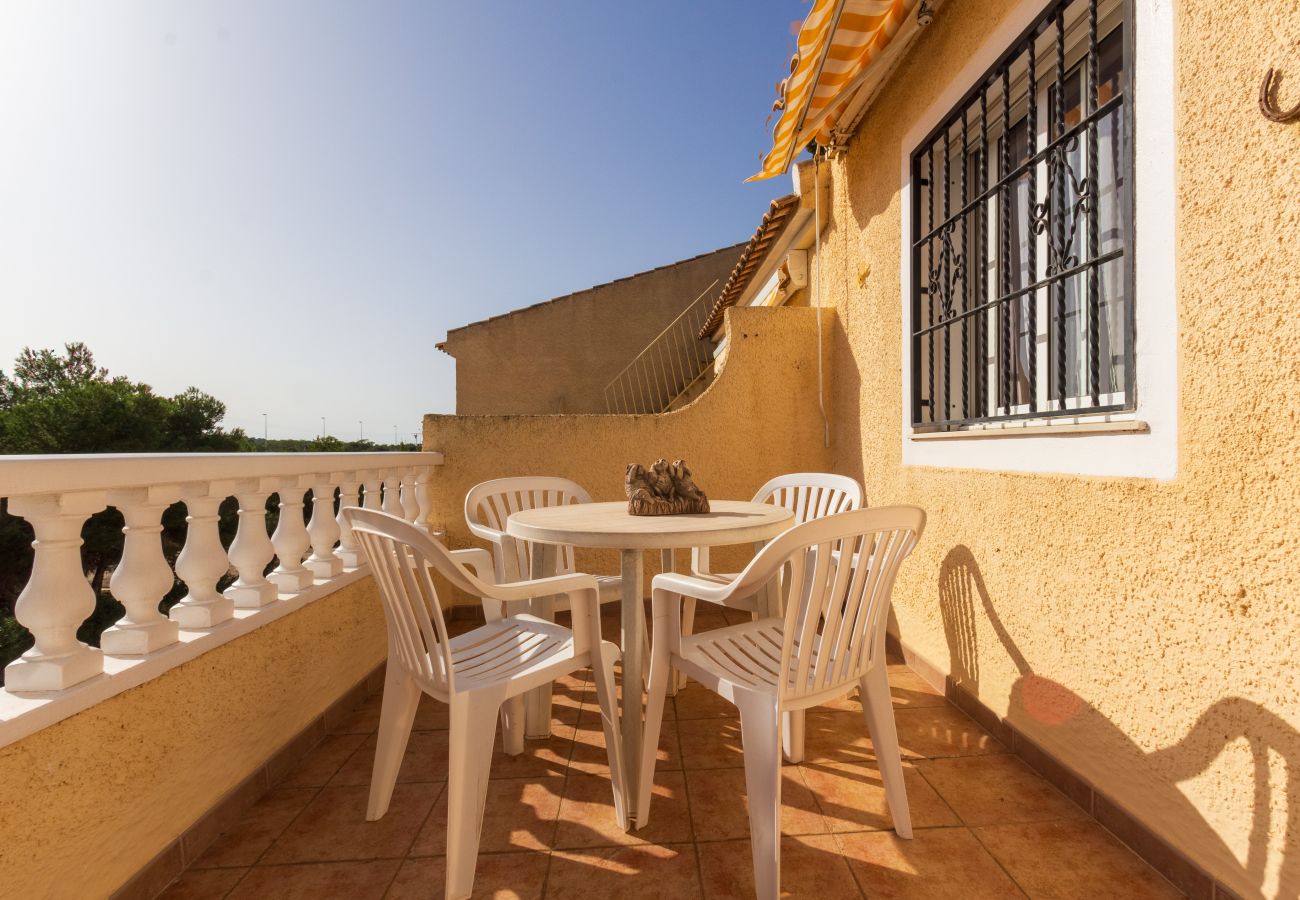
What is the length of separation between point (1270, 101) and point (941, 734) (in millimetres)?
2292

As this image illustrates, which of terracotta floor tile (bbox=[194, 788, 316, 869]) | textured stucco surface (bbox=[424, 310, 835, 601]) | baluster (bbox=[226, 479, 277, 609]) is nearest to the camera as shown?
terracotta floor tile (bbox=[194, 788, 316, 869])

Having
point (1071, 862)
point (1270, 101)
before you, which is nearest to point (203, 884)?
point (1071, 862)

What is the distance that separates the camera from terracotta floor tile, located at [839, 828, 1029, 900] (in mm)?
1561

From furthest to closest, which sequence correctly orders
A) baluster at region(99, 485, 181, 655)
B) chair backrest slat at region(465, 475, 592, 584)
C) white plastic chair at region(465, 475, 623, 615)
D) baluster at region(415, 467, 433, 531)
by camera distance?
baluster at region(415, 467, 433, 531) < chair backrest slat at region(465, 475, 592, 584) < white plastic chair at region(465, 475, 623, 615) < baluster at region(99, 485, 181, 655)

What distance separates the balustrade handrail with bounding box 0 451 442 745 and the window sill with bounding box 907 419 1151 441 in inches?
108

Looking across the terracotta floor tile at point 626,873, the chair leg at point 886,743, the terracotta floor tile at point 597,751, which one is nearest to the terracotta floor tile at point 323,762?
the terracotta floor tile at point 597,751

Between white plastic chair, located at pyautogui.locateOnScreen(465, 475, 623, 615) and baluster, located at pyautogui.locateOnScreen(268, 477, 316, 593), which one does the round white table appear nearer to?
white plastic chair, located at pyautogui.locateOnScreen(465, 475, 623, 615)

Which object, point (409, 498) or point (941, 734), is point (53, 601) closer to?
point (409, 498)

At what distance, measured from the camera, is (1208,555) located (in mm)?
1471

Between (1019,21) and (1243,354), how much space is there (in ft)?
5.54

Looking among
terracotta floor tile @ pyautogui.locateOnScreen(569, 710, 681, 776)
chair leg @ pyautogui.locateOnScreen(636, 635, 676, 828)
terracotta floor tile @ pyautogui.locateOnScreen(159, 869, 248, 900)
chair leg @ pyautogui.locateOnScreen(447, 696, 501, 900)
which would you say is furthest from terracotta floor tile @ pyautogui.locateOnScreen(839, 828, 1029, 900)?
terracotta floor tile @ pyautogui.locateOnScreen(159, 869, 248, 900)

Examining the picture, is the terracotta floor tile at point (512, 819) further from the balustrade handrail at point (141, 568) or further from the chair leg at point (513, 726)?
the balustrade handrail at point (141, 568)

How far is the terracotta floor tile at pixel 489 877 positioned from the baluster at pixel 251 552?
43.7 inches

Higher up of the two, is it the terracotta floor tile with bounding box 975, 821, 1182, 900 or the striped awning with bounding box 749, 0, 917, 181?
the striped awning with bounding box 749, 0, 917, 181
